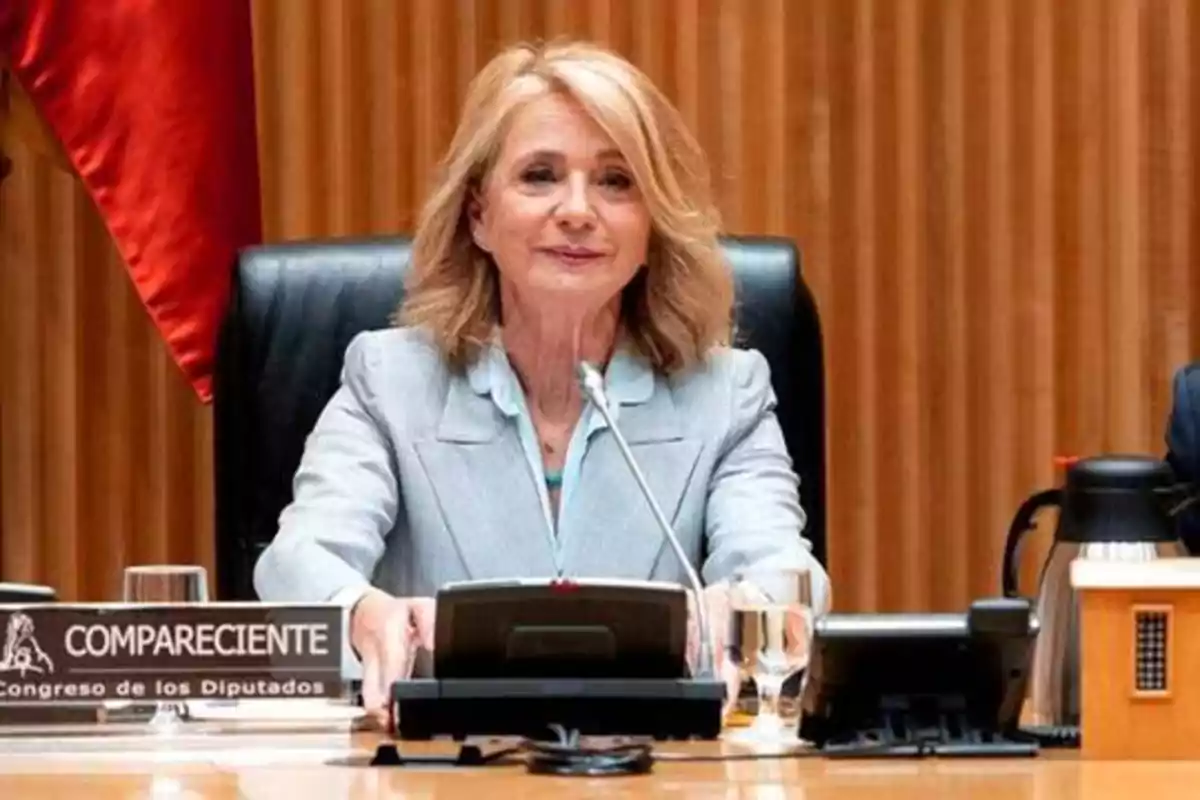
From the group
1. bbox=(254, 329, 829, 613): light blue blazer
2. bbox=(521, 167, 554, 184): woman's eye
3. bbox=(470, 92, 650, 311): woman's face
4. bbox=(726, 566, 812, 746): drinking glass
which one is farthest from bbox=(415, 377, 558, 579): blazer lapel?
bbox=(726, 566, 812, 746): drinking glass

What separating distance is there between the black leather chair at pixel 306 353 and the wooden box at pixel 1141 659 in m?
1.05

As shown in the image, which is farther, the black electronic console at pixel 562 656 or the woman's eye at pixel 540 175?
the woman's eye at pixel 540 175

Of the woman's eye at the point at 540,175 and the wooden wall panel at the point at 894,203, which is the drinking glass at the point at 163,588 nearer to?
the woman's eye at the point at 540,175

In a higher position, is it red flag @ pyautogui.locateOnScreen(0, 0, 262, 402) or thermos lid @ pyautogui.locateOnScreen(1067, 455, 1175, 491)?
red flag @ pyautogui.locateOnScreen(0, 0, 262, 402)

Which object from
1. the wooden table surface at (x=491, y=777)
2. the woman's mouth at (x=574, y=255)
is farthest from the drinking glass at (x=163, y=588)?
the woman's mouth at (x=574, y=255)

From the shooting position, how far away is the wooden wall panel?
12.2 feet

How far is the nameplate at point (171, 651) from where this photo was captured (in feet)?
6.27

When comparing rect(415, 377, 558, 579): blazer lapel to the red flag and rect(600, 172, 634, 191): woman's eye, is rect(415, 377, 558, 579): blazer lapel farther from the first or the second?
the red flag

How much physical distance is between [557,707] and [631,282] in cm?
108

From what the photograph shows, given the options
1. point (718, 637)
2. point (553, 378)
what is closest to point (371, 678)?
point (718, 637)

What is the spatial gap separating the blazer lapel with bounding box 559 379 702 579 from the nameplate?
0.78 meters

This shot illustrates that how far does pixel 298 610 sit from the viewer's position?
6.31 feet

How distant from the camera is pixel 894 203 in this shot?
3.74 m

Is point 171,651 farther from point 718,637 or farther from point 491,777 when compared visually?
point 718,637
